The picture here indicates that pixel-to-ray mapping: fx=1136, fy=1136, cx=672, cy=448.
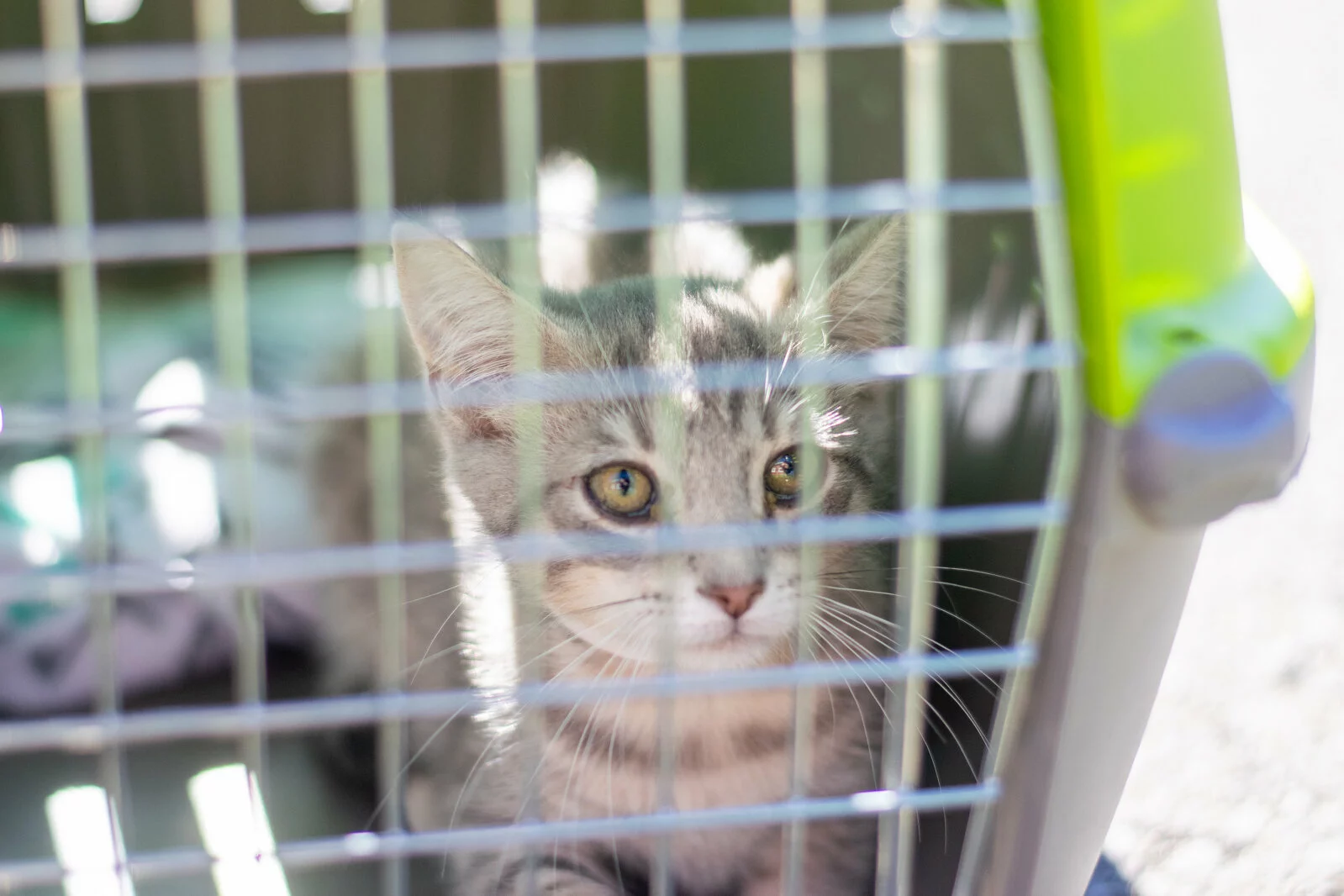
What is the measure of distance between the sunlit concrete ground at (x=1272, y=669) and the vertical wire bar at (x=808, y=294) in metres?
0.36

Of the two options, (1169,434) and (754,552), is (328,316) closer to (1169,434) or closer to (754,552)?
(754,552)

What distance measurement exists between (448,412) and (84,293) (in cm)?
51

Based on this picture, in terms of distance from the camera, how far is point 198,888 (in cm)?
108

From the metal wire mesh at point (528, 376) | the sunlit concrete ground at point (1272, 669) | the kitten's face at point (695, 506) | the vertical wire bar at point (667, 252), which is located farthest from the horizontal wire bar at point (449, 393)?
the sunlit concrete ground at point (1272, 669)

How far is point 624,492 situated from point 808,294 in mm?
253

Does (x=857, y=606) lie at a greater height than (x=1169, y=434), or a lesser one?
lesser

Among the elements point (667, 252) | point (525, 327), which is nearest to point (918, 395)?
point (667, 252)

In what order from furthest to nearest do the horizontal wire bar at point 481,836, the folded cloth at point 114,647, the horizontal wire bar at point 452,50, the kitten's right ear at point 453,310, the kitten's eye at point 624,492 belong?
1. the folded cloth at point 114,647
2. the kitten's eye at point 624,492
3. the kitten's right ear at point 453,310
4. the horizontal wire bar at point 481,836
5. the horizontal wire bar at point 452,50

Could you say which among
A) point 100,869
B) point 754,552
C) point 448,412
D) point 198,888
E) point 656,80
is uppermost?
point 656,80

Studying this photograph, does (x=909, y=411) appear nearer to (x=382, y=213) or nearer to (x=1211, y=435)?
(x=1211, y=435)

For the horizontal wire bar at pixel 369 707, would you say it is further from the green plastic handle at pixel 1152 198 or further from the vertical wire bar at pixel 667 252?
the green plastic handle at pixel 1152 198

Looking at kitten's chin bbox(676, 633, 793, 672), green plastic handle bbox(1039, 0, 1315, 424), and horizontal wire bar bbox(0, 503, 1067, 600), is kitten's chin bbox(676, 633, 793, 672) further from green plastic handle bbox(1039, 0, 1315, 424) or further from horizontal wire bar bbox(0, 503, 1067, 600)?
green plastic handle bbox(1039, 0, 1315, 424)

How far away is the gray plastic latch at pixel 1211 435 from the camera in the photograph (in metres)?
0.68

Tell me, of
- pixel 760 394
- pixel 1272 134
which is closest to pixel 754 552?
pixel 760 394
